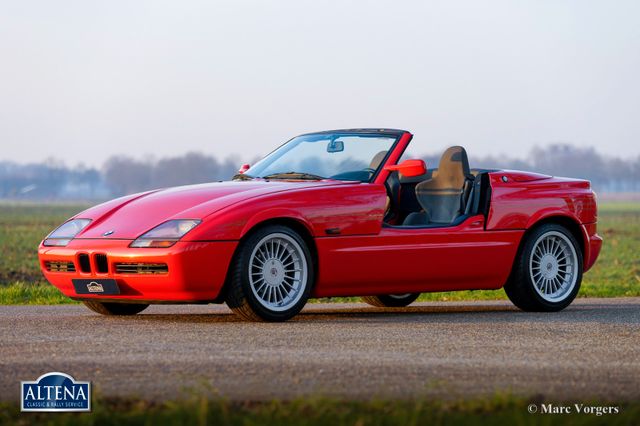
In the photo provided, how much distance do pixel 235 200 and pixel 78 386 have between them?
13.2 feet

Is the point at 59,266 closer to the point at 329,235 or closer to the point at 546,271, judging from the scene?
the point at 329,235

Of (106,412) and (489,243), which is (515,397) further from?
(489,243)

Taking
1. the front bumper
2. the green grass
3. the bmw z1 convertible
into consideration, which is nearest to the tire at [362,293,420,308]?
the bmw z1 convertible

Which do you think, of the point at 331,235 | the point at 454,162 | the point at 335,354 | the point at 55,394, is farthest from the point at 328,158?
the point at 55,394

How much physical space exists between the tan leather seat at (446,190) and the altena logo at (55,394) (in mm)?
6114

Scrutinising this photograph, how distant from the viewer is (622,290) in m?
16.8

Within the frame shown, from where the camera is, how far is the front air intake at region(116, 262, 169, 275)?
9563mm

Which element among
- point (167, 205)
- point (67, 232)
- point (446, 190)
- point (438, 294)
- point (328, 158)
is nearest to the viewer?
point (167, 205)

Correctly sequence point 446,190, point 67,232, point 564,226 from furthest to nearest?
point 564,226 < point 446,190 < point 67,232

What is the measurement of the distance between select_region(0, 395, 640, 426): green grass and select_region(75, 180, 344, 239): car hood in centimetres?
418

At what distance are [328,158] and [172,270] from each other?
2.35m

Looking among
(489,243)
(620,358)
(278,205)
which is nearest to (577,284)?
(489,243)

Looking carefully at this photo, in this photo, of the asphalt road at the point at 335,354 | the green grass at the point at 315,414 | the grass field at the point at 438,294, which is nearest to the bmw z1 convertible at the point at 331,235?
the asphalt road at the point at 335,354

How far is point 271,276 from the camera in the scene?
9.88m
